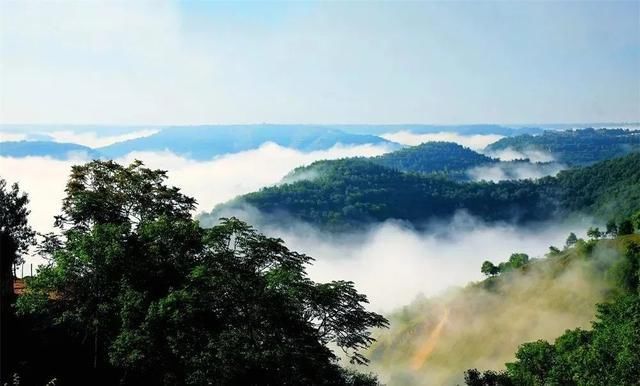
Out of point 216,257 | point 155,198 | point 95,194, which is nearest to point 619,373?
point 216,257

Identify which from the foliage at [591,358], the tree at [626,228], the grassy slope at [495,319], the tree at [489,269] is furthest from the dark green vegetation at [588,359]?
the tree at [489,269]

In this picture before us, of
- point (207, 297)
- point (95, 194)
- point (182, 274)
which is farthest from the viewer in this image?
point (95, 194)

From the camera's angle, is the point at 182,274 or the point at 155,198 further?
the point at 155,198

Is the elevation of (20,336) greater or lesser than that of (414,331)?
greater

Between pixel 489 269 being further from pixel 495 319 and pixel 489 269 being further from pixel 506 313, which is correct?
pixel 495 319

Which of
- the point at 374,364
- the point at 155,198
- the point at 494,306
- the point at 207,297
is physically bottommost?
the point at 374,364

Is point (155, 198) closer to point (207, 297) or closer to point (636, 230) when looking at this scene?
point (207, 297)

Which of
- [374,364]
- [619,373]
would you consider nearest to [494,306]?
[374,364]

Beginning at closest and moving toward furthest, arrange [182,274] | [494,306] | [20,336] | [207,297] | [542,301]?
[207,297] → [182,274] → [20,336] → [542,301] → [494,306]
